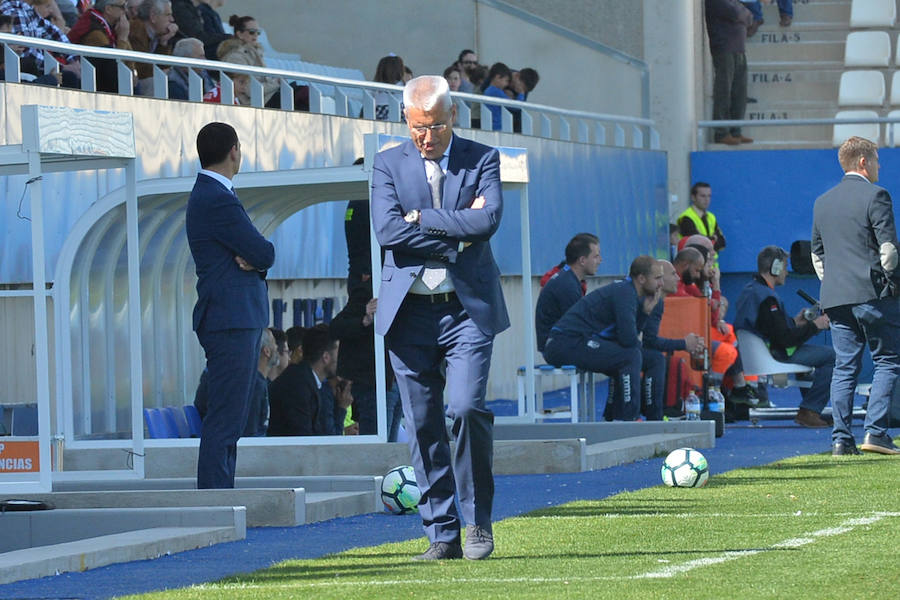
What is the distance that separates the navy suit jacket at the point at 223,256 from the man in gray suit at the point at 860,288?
4478 mm

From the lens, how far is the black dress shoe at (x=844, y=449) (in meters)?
12.6

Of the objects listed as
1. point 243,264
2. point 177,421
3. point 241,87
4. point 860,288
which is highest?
point 241,87

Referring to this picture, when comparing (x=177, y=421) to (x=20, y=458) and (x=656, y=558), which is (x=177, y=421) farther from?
(x=656, y=558)

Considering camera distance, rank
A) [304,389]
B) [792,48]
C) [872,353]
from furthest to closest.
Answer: [792,48] → [304,389] → [872,353]

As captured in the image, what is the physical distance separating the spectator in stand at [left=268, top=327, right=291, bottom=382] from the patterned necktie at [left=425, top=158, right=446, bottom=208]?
6058mm

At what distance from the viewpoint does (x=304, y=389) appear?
12.7 meters

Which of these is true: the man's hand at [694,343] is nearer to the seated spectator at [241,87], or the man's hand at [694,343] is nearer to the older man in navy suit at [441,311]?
the seated spectator at [241,87]

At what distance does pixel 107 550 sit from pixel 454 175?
2.07m

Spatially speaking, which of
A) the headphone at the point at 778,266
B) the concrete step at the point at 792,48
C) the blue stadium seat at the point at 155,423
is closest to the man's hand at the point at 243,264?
the blue stadium seat at the point at 155,423

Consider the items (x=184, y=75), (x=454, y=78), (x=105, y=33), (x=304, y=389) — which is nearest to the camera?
(x=304, y=389)

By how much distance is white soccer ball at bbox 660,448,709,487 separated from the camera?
10797 mm

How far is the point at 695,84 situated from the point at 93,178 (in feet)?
52.7

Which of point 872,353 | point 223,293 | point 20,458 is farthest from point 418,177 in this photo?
point 872,353

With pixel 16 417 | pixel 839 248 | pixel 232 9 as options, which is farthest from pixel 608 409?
pixel 232 9
